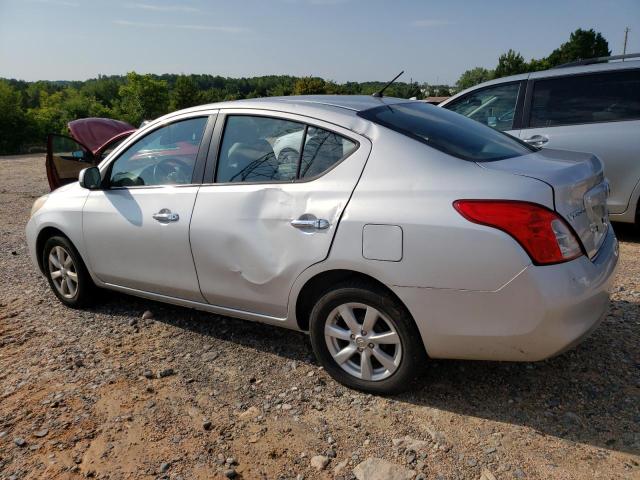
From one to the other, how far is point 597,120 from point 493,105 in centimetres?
110

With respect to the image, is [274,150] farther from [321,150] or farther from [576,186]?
[576,186]

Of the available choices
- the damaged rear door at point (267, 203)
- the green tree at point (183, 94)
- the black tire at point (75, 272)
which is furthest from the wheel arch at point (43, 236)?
the green tree at point (183, 94)

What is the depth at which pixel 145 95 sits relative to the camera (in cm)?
5191

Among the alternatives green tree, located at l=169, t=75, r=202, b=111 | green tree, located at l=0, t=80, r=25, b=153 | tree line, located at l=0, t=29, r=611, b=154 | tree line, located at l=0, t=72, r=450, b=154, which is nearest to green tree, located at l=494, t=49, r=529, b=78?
tree line, located at l=0, t=29, r=611, b=154

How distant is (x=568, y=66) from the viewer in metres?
5.95

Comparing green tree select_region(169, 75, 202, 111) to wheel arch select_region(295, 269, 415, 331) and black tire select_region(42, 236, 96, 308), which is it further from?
wheel arch select_region(295, 269, 415, 331)

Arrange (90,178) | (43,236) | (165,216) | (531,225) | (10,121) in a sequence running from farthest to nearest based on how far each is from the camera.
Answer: (10,121)
(43,236)
(90,178)
(165,216)
(531,225)

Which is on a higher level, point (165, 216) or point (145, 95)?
point (145, 95)

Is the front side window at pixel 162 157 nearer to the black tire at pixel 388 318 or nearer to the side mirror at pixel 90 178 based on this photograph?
the side mirror at pixel 90 178

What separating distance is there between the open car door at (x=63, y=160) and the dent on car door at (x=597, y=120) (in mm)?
5103

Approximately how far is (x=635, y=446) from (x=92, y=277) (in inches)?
148

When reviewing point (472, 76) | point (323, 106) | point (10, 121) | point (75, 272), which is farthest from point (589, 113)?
point (472, 76)

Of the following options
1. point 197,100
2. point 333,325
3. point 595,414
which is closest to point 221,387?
point 333,325

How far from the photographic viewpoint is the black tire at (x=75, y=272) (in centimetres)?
430
